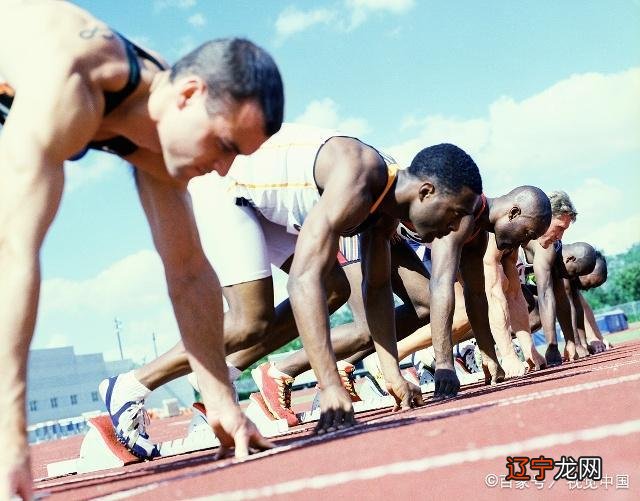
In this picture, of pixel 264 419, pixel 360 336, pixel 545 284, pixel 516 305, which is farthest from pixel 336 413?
pixel 545 284

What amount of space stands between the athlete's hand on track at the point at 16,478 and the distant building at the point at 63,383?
7145 centimetres

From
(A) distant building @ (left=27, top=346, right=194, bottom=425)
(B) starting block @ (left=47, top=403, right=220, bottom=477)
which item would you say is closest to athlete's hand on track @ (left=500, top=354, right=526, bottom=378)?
(B) starting block @ (left=47, top=403, right=220, bottom=477)

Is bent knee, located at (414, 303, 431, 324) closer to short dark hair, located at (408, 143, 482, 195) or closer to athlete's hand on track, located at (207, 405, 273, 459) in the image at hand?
short dark hair, located at (408, 143, 482, 195)

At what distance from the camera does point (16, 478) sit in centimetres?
207

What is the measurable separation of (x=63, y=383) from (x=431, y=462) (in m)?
80.1

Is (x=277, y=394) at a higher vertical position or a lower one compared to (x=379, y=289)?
lower

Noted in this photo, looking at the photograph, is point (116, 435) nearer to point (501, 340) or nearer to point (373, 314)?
point (373, 314)

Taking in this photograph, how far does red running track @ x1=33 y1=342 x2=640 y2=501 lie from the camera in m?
1.78

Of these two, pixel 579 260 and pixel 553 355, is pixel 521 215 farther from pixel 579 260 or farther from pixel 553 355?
pixel 579 260

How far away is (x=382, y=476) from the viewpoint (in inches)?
78.2

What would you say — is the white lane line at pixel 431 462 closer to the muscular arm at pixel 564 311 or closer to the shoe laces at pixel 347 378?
the shoe laces at pixel 347 378

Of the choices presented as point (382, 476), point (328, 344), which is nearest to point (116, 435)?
point (328, 344)

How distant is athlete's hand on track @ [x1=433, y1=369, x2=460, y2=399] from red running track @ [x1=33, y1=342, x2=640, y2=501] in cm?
202

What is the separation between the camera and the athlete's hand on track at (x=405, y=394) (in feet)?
15.6
